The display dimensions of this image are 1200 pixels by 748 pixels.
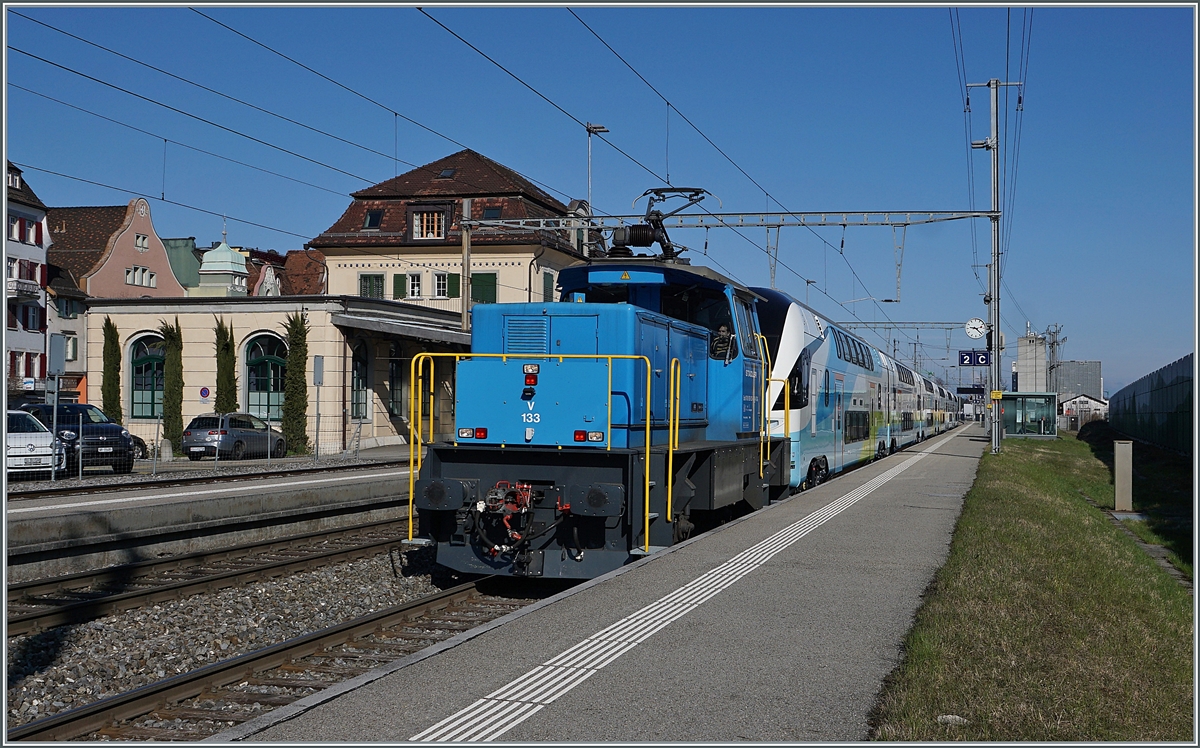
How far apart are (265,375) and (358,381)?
314 centimetres

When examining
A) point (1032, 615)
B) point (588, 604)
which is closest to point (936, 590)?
point (1032, 615)

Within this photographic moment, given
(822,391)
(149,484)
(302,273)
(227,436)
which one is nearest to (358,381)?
(227,436)

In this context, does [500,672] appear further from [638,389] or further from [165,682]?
[638,389]

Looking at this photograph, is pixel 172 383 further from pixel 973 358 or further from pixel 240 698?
pixel 973 358

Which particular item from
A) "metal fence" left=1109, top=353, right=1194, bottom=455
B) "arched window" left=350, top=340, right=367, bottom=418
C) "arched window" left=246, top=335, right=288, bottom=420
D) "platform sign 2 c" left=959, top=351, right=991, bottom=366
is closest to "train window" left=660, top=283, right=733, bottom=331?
"metal fence" left=1109, top=353, right=1194, bottom=455

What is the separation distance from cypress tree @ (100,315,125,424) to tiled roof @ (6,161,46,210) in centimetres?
1545

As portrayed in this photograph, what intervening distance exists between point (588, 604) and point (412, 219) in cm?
3898

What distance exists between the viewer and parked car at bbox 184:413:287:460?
28.3m

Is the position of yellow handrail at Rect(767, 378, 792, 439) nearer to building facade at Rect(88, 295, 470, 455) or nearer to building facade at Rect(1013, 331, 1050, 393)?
building facade at Rect(88, 295, 470, 455)

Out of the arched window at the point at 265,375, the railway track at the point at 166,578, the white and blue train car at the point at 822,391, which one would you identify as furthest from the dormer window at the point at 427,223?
the railway track at the point at 166,578

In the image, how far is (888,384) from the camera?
100 ft

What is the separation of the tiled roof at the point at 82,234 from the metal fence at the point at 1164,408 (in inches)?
1933

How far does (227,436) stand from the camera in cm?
2855

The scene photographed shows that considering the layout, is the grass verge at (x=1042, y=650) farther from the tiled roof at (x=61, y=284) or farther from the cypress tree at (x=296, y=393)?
the tiled roof at (x=61, y=284)
